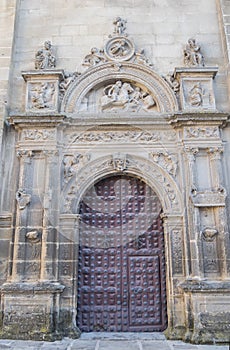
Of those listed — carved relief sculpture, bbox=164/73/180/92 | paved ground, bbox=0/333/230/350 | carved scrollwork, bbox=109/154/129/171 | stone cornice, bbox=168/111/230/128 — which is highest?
carved relief sculpture, bbox=164/73/180/92

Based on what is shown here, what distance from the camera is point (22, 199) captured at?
224 inches

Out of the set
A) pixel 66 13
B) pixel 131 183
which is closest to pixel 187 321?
pixel 131 183

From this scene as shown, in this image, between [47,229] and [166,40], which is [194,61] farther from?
[47,229]

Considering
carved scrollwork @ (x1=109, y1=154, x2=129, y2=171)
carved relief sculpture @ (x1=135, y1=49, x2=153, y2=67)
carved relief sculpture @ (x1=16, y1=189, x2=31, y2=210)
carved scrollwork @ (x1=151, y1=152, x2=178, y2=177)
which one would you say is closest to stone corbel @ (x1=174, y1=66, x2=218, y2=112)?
carved relief sculpture @ (x1=135, y1=49, x2=153, y2=67)

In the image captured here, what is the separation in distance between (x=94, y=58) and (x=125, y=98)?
1.04 metres

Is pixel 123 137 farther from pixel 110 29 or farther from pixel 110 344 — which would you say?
pixel 110 344

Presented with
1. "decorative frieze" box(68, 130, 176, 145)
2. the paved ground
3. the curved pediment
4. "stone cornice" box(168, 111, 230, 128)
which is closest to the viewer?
the paved ground

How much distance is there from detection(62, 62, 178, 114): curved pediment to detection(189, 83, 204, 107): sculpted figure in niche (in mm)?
312

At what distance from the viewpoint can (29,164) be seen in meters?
6.00

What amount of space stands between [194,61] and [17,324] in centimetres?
552

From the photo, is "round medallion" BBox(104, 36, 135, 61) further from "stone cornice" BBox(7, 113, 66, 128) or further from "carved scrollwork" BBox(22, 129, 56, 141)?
"carved scrollwork" BBox(22, 129, 56, 141)

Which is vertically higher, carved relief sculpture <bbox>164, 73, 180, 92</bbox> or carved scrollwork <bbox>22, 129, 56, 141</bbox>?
carved relief sculpture <bbox>164, 73, 180, 92</bbox>

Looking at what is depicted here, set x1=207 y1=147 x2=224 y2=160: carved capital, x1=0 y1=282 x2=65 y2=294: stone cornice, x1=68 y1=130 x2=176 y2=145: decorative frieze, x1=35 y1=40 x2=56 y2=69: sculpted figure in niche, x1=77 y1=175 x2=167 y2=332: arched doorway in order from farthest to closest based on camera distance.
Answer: x1=35 y1=40 x2=56 y2=69: sculpted figure in niche → x1=68 y1=130 x2=176 y2=145: decorative frieze → x1=207 y1=147 x2=224 y2=160: carved capital → x1=77 y1=175 x2=167 y2=332: arched doorway → x1=0 y1=282 x2=65 y2=294: stone cornice

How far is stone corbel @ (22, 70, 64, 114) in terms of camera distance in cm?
630
